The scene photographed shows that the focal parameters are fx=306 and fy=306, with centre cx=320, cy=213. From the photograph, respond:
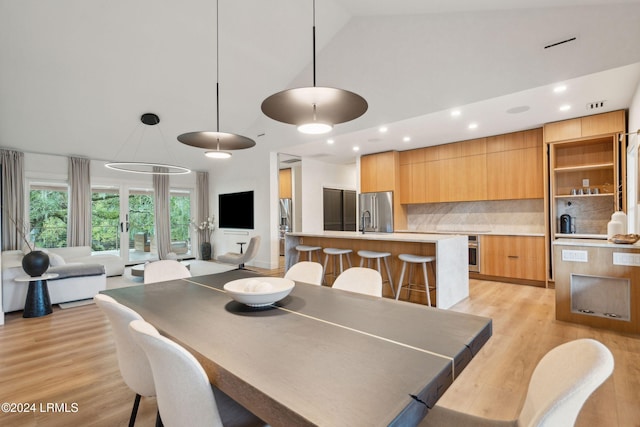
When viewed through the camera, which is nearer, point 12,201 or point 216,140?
point 216,140

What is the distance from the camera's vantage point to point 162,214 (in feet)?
26.0

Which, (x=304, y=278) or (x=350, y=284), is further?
(x=304, y=278)

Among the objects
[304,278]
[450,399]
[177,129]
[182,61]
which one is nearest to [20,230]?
[177,129]

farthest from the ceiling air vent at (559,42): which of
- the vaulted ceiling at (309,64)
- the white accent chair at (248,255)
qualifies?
the white accent chair at (248,255)

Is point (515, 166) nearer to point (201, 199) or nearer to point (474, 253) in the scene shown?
point (474, 253)

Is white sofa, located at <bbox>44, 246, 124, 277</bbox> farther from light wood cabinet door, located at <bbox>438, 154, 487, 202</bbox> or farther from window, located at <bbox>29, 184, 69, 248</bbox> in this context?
light wood cabinet door, located at <bbox>438, 154, 487, 202</bbox>

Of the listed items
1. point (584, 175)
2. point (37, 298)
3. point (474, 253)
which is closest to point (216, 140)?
point (37, 298)

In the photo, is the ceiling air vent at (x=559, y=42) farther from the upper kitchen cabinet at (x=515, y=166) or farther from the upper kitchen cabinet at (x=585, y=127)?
the upper kitchen cabinet at (x=515, y=166)

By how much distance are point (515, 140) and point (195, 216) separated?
797 centimetres

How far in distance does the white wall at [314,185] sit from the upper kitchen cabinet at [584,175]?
4738mm

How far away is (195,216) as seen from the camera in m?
8.89

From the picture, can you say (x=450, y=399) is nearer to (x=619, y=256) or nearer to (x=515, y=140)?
(x=619, y=256)

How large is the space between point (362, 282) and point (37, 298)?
423 centimetres

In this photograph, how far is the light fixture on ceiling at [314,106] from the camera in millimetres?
1719
